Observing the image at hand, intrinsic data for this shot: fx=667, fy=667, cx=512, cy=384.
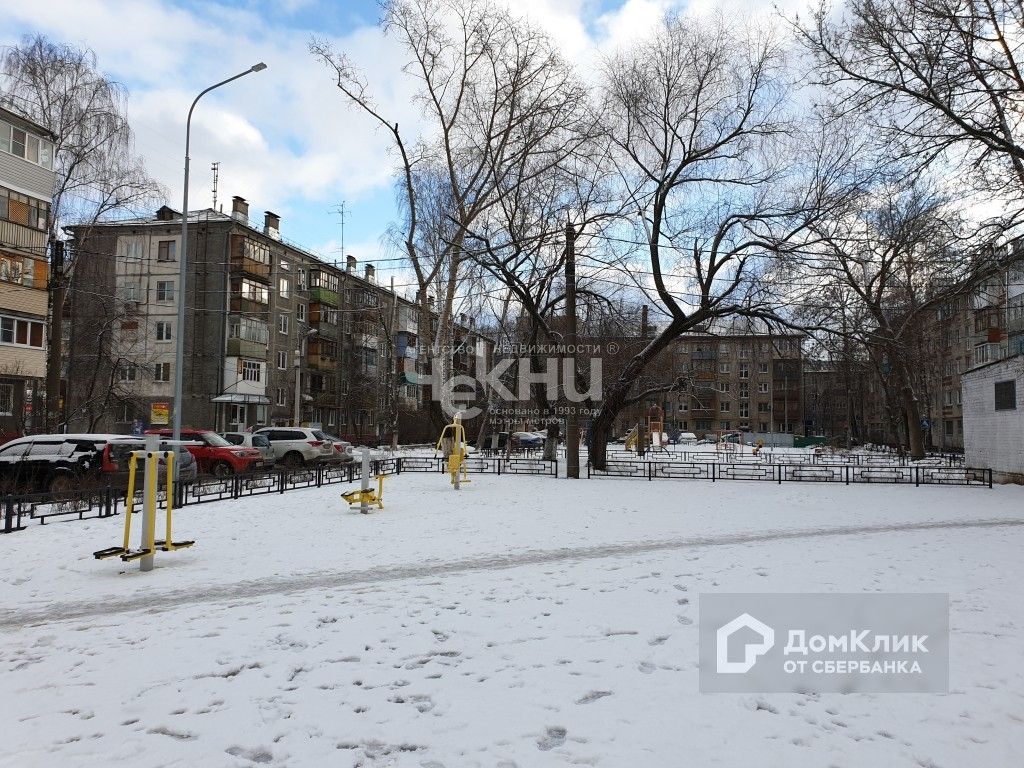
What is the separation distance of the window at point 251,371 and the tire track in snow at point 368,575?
35.8 meters

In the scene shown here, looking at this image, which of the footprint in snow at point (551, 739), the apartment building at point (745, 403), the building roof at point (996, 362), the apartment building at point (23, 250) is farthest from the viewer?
the apartment building at point (745, 403)

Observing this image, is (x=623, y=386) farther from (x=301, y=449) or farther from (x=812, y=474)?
(x=301, y=449)

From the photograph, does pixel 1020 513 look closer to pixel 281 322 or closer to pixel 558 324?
pixel 558 324

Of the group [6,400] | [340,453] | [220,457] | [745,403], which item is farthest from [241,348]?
[745,403]

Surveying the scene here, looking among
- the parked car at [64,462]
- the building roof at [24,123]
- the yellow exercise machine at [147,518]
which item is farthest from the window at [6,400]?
the yellow exercise machine at [147,518]

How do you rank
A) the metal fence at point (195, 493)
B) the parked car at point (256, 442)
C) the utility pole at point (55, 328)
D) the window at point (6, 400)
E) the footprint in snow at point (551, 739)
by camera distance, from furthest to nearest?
the window at point (6, 400) → the utility pole at point (55, 328) → the parked car at point (256, 442) → the metal fence at point (195, 493) → the footprint in snow at point (551, 739)

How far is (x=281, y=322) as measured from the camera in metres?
46.6

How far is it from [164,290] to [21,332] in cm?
1485

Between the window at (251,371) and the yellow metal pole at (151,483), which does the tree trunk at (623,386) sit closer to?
the yellow metal pole at (151,483)

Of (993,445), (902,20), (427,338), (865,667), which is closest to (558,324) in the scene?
(427,338)

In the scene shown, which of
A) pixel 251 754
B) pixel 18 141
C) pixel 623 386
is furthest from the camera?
pixel 18 141

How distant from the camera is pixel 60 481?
47.6 ft

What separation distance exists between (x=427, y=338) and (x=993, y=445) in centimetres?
2043

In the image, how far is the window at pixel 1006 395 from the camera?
2055 centimetres
